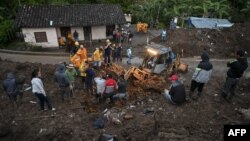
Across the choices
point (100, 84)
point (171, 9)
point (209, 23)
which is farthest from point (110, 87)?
point (171, 9)

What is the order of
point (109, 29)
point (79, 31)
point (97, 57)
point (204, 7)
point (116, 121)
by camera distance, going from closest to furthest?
point (116, 121) < point (97, 57) < point (79, 31) < point (109, 29) < point (204, 7)

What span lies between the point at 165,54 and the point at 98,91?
565 centimetres

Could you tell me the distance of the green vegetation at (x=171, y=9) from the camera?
30.5 m

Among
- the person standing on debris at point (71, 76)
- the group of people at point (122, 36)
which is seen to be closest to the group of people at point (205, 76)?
the person standing on debris at point (71, 76)

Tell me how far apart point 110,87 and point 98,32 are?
14.7 metres

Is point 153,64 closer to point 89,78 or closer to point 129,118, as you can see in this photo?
point 89,78

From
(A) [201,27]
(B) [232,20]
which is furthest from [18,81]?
(B) [232,20]

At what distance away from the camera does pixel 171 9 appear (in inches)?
1331

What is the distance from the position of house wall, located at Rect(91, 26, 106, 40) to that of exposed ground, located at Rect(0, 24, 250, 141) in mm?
10549

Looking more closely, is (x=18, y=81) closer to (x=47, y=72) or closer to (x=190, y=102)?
(x=47, y=72)

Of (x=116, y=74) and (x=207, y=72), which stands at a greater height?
(x=207, y=72)

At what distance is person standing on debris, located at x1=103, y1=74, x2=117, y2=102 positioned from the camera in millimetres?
12961

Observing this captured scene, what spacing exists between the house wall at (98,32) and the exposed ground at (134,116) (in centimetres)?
1055

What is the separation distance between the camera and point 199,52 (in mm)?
22312
